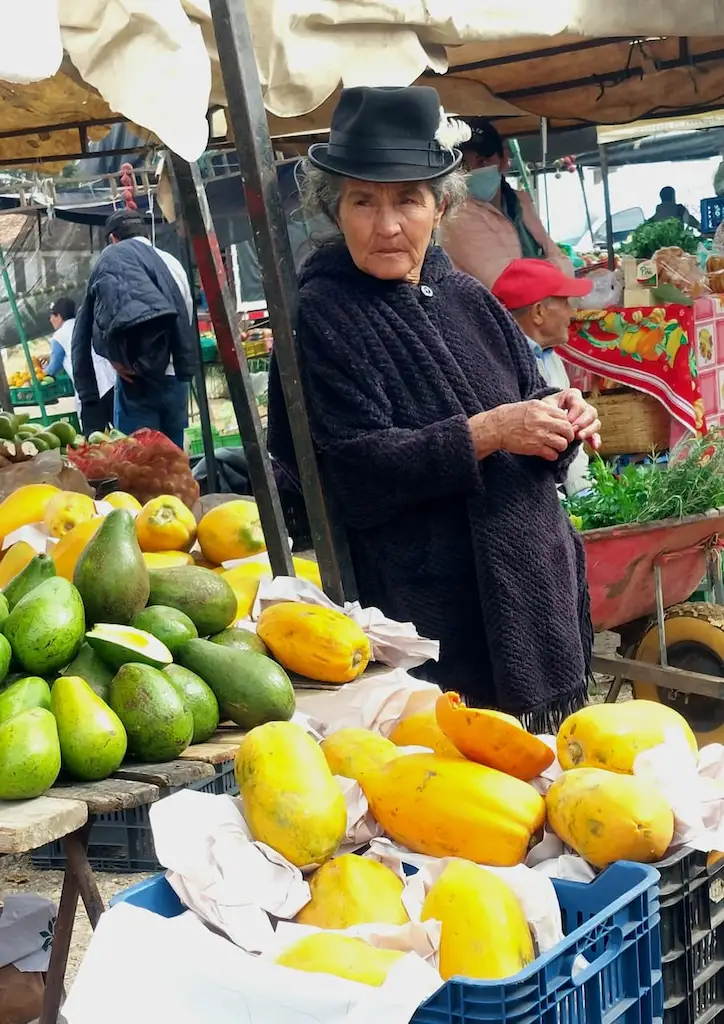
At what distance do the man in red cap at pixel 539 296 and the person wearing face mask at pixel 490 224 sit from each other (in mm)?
594

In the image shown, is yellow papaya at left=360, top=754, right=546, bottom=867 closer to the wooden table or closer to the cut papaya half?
the wooden table

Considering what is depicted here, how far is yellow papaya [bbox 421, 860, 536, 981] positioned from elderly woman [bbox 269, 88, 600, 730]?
133cm

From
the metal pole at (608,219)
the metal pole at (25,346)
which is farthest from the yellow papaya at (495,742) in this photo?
the metal pole at (25,346)

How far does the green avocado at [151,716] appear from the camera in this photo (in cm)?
179

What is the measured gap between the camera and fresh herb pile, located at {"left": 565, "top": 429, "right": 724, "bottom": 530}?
4266mm

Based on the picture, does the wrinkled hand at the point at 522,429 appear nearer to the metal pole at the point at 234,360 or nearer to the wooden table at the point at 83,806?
the metal pole at the point at 234,360

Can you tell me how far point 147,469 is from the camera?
147 inches

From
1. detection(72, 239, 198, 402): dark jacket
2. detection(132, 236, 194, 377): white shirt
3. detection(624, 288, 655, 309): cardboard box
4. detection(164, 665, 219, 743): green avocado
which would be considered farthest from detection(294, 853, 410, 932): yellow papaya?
detection(132, 236, 194, 377): white shirt

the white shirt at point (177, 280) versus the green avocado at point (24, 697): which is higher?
the white shirt at point (177, 280)

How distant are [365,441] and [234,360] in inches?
15.2

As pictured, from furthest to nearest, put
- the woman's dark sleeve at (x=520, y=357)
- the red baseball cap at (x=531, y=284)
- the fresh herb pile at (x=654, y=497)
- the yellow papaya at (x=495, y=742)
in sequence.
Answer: the red baseball cap at (x=531, y=284) < the fresh herb pile at (x=654, y=497) < the woman's dark sleeve at (x=520, y=357) < the yellow papaya at (x=495, y=742)

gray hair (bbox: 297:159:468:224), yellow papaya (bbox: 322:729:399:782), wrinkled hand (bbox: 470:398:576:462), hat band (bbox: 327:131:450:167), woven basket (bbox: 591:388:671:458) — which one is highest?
hat band (bbox: 327:131:450:167)

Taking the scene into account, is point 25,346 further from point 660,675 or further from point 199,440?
point 660,675

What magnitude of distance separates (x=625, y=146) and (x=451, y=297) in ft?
42.6
